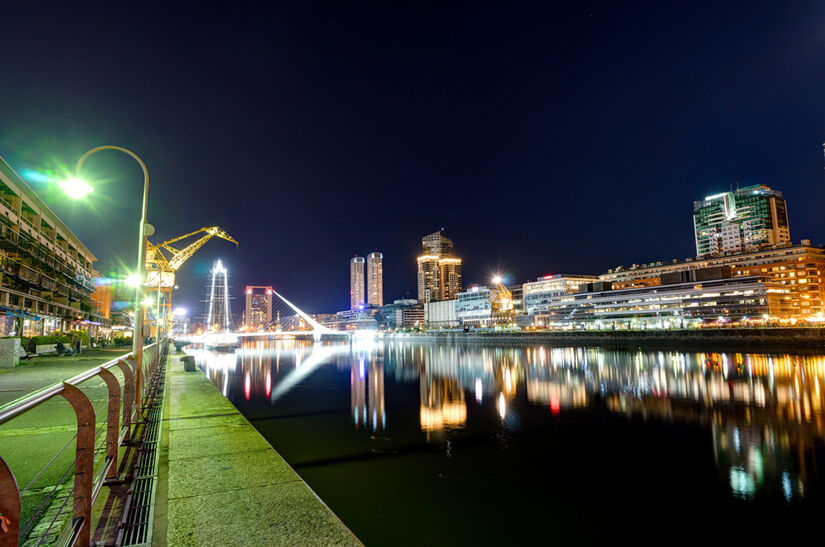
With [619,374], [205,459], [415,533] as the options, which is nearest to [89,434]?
[205,459]

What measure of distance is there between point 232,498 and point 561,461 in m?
9.39

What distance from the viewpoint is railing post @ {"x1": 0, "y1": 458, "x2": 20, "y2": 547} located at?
2.43 m

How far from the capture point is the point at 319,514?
5043mm

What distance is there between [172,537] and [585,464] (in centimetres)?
1041

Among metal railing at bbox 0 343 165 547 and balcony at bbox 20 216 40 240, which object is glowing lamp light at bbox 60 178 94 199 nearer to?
metal railing at bbox 0 343 165 547

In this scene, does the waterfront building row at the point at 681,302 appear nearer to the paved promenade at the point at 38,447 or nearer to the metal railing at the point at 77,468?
the paved promenade at the point at 38,447

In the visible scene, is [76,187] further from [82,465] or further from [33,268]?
[33,268]

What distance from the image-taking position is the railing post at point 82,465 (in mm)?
4035

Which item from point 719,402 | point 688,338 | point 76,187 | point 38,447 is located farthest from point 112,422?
point 688,338

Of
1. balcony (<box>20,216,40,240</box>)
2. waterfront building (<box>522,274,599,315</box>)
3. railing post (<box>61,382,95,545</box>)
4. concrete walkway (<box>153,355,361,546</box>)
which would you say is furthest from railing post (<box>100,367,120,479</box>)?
waterfront building (<box>522,274,599,315</box>)

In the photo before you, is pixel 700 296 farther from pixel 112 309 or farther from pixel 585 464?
pixel 112 309

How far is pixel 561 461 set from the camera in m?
12.1

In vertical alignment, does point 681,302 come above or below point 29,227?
below

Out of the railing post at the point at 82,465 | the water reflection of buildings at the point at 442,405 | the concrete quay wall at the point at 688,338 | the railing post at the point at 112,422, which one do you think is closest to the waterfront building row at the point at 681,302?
the concrete quay wall at the point at 688,338
